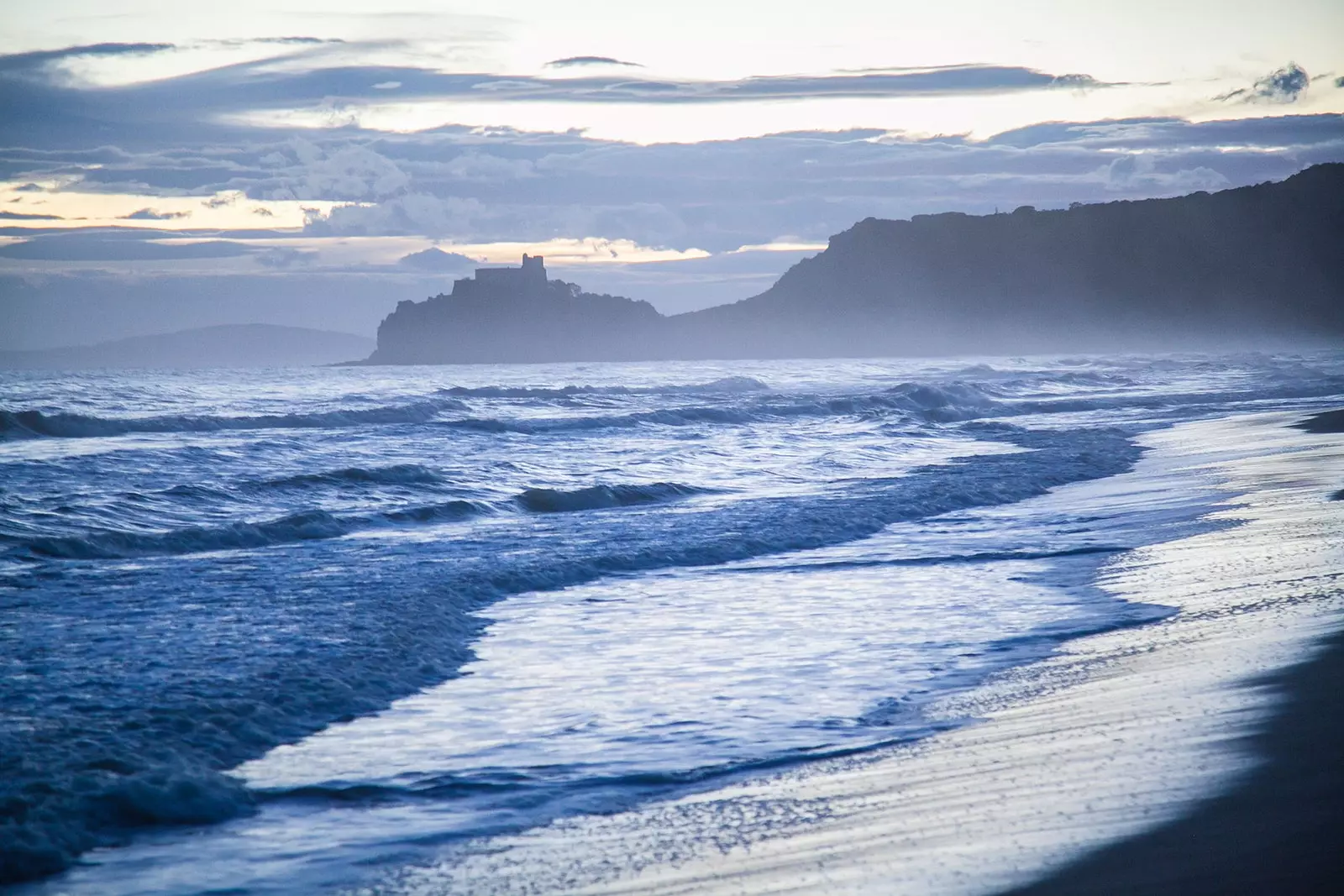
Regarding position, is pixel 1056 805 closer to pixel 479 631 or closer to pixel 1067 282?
pixel 479 631

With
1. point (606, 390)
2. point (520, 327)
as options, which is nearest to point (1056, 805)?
point (606, 390)

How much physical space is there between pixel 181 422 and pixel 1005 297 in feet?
578

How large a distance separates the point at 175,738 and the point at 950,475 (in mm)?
12517

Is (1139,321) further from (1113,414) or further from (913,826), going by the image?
(913,826)

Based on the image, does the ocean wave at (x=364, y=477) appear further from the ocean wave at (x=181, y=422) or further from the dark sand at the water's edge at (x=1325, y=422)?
the dark sand at the water's edge at (x=1325, y=422)

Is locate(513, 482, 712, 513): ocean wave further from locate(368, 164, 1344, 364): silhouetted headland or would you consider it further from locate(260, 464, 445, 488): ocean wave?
locate(368, 164, 1344, 364): silhouetted headland

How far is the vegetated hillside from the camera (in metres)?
173

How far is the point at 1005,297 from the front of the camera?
18950 centimetres

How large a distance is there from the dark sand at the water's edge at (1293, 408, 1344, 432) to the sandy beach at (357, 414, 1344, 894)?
49.7ft

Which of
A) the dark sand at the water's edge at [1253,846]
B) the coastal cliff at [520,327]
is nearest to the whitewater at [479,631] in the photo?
the dark sand at the water's edge at [1253,846]

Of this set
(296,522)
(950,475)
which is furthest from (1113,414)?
Result: (296,522)

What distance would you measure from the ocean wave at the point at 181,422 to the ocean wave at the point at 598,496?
49.1 feet

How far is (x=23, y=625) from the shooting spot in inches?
279

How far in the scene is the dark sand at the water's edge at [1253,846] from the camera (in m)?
2.99
